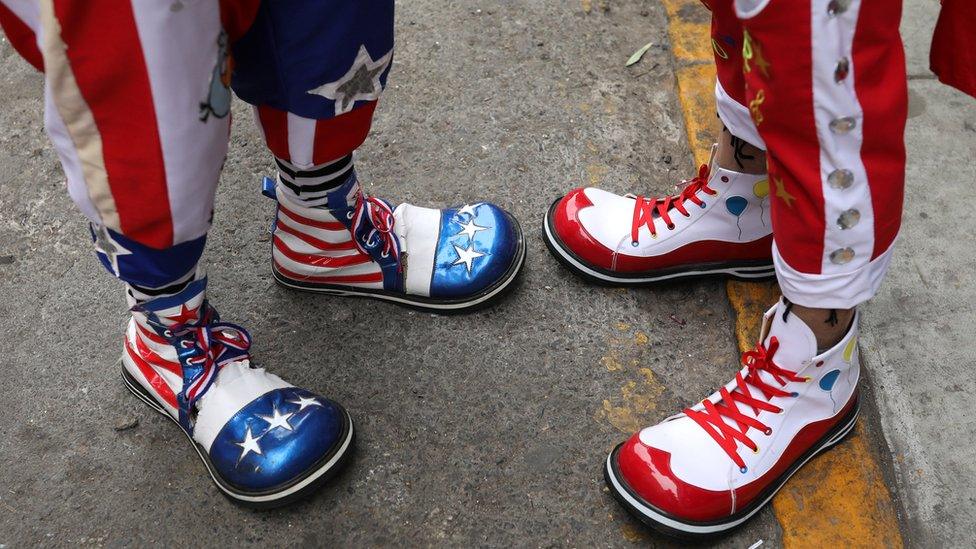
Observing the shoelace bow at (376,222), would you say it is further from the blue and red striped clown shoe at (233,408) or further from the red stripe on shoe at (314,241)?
the blue and red striped clown shoe at (233,408)

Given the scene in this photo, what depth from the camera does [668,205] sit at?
1609 mm

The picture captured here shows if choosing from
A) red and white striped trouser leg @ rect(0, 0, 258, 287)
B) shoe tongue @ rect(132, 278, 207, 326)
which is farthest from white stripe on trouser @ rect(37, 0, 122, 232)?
shoe tongue @ rect(132, 278, 207, 326)

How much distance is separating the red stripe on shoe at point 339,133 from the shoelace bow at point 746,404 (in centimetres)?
71

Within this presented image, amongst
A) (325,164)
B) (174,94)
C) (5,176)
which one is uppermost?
(174,94)

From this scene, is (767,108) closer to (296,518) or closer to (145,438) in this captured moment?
(296,518)

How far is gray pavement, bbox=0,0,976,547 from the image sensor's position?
1.33m

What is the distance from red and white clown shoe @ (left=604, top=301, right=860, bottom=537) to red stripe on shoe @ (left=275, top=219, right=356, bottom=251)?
2.03 feet

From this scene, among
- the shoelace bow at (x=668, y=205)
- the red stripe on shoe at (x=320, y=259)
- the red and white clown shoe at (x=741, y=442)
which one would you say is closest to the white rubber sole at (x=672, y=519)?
the red and white clown shoe at (x=741, y=442)

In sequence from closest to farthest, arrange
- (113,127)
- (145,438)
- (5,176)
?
(113,127), (145,438), (5,176)

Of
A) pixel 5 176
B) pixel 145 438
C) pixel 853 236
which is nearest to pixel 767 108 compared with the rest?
pixel 853 236

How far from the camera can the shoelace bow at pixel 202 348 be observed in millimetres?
1320

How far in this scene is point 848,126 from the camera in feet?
3.13

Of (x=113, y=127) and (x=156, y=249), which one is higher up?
(x=113, y=127)

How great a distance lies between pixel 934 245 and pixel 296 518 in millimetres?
1376
